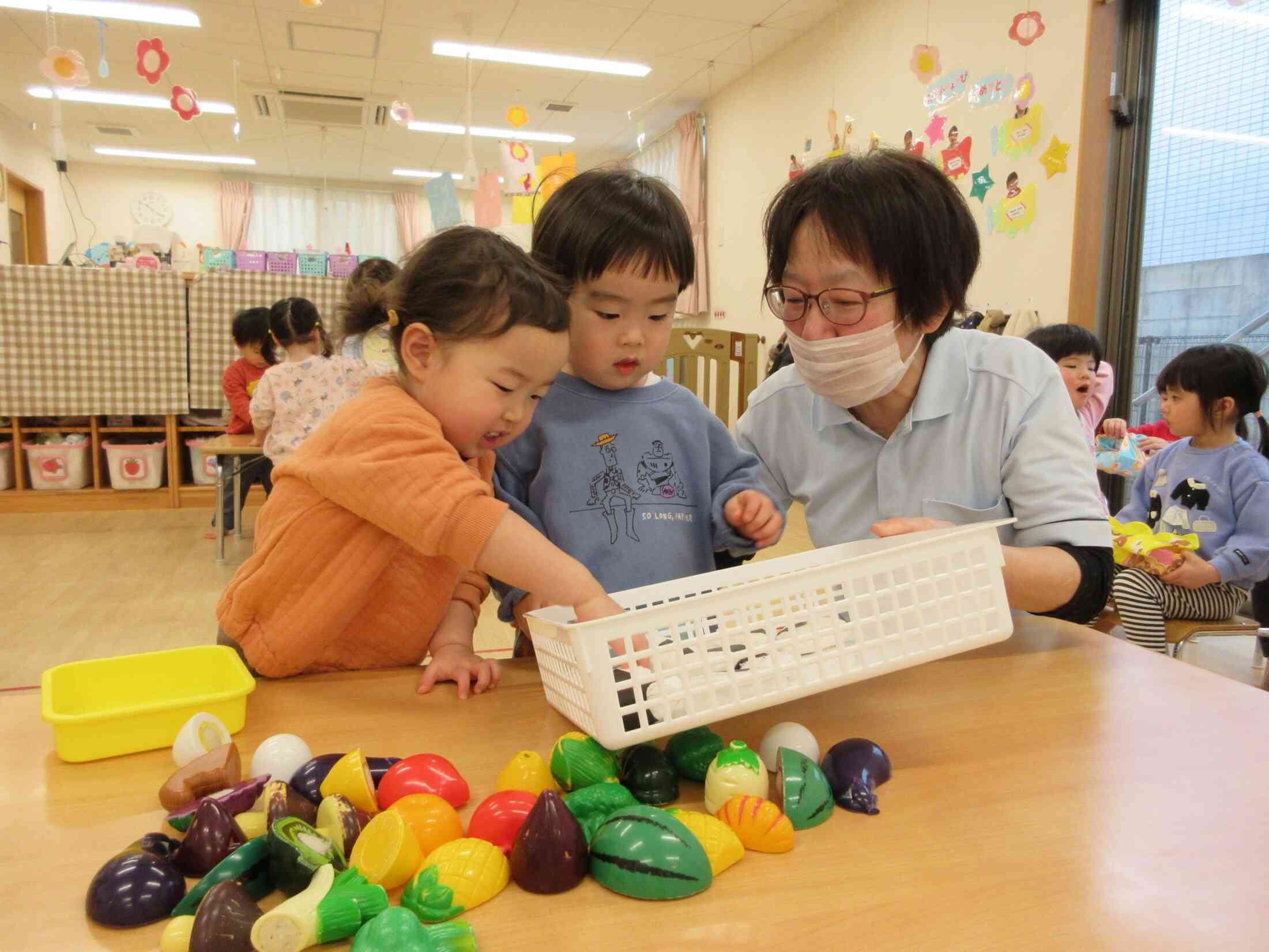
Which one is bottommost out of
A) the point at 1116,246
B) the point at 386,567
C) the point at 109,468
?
the point at 109,468

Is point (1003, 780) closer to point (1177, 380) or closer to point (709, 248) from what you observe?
point (1177, 380)

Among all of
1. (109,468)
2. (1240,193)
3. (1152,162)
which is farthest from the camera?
(109,468)

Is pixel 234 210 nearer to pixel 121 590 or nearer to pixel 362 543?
pixel 121 590

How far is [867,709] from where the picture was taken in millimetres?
851

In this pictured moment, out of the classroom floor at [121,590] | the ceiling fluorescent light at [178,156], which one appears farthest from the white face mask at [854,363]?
the ceiling fluorescent light at [178,156]

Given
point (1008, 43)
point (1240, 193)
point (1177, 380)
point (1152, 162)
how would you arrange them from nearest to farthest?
point (1177, 380)
point (1240, 193)
point (1152, 162)
point (1008, 43)

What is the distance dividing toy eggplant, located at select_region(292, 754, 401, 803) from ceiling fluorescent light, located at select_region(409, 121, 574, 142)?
27.2ft

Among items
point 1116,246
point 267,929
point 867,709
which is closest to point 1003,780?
point 867,709

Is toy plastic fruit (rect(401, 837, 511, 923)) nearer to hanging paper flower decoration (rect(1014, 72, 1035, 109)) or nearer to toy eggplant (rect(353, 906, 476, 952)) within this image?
toy eggplant (rect(353, 906, 476, 952))

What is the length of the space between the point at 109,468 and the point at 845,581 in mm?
5456

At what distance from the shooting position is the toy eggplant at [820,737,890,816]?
2.14ft

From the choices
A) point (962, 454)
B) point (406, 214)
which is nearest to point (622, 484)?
point (962, 454)

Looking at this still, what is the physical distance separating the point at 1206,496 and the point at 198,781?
2743 millimetres

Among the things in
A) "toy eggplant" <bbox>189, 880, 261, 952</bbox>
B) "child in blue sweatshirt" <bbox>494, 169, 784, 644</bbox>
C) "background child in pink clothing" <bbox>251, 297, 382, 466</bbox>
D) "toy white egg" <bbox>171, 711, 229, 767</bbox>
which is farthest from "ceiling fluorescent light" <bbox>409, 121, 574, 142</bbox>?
"toy eggplant" <bbox>189, 880, 261, 952</bbox>
